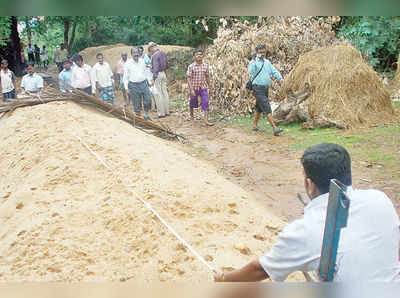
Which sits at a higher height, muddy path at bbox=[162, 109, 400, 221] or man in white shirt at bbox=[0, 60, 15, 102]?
man in white shirt at bbox=[0, 60, 15, 102]

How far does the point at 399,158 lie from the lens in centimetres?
505

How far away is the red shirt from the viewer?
7648 mm

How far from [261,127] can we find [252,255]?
197 inches

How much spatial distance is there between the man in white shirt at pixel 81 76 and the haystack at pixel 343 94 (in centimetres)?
358

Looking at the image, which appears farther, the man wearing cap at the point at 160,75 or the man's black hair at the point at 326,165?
the man wearing cap at the point at 160,75

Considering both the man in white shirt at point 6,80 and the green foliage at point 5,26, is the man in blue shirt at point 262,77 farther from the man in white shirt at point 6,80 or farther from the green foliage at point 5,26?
the man in white shirt at point 6,80


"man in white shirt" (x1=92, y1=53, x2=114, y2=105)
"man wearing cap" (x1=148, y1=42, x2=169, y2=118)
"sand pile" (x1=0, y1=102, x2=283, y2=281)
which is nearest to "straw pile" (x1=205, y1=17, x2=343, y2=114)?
"man wearing cap" (x1=148, y1=42, x2=169, y2=118)

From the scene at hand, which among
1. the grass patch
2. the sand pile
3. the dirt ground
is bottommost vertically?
the dirt ground

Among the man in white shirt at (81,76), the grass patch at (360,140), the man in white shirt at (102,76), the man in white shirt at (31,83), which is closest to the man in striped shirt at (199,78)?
the grass patch at (360,140)

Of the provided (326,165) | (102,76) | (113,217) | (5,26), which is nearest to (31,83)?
(102,76)

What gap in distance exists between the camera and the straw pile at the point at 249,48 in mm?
8406

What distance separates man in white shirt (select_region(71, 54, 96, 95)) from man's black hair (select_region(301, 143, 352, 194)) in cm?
611

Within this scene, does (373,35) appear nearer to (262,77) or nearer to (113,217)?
(262,77)

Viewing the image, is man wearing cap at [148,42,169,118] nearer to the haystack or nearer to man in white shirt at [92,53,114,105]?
Result: man in white shirt at [92,53,114,105]
